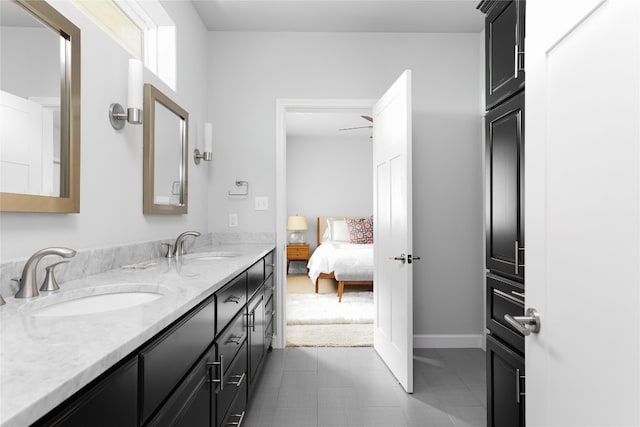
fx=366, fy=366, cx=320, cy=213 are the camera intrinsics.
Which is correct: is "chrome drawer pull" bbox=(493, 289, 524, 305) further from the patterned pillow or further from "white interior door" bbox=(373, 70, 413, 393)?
the patterned pillow

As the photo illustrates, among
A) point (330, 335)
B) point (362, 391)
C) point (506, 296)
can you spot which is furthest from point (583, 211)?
point (330, 335)

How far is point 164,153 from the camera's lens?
221cm

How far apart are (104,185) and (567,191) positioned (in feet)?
5.59

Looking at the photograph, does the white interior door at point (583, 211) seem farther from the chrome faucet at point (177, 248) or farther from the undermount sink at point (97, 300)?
the chrome faucet at point (177, 248)

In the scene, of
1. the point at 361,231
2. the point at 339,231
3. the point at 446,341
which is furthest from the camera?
the point at 339,231

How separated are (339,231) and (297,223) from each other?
0.82m

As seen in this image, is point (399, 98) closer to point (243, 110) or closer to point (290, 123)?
point (243, 110)

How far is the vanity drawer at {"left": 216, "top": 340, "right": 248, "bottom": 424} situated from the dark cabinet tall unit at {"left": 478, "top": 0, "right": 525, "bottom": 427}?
3.65 ft

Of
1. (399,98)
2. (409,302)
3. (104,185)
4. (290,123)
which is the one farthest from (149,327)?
(290,123)

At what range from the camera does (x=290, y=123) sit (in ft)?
20.4

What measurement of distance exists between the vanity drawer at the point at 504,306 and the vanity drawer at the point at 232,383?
1124 millimetres

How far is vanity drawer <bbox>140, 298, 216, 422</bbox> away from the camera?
0.81m

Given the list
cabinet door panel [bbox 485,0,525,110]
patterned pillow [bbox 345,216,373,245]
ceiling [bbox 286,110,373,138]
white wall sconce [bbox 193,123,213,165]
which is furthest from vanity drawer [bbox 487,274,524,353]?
patterned pillow [bbox 345,216,373,245]

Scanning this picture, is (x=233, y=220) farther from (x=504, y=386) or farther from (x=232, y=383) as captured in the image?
(x=504, y=386)
